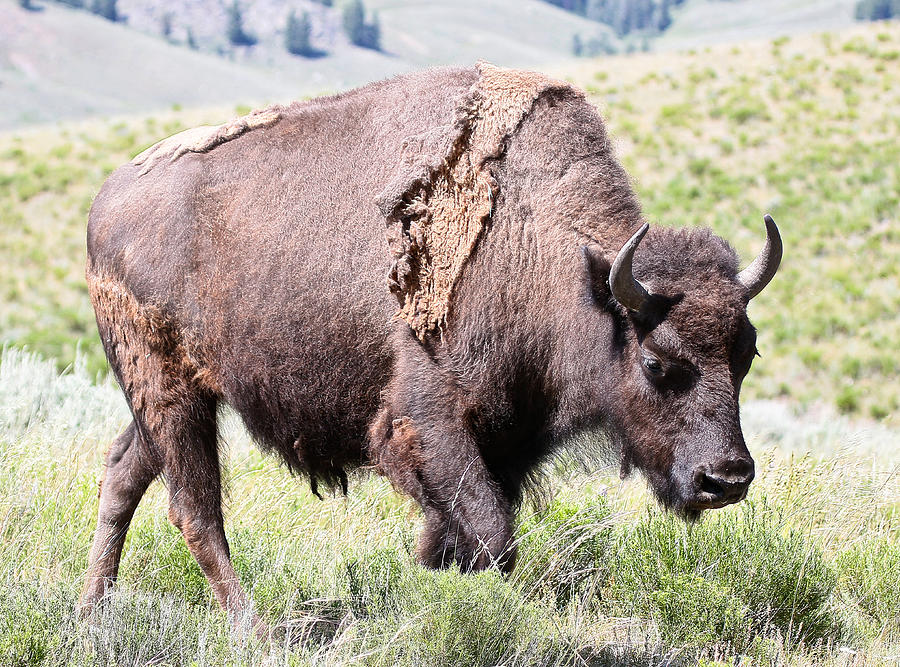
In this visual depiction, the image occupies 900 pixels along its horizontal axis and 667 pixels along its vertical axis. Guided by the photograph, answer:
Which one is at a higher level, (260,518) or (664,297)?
(664,297)

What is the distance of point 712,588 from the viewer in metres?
4.41

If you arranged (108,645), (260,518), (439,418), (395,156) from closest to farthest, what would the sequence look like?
1. (108,645)
2. (439,418)
3. (395,156)
4. (260,518)

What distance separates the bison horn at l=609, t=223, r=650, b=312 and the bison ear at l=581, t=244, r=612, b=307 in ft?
0.34

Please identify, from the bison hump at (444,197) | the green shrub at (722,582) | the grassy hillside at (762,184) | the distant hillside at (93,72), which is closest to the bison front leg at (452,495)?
the bison hump at (444,197)

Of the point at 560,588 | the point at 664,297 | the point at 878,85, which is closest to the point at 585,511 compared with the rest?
the point at 560,588

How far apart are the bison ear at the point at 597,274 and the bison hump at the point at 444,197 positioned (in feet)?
1.79

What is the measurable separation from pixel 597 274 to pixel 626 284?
9.0 inches

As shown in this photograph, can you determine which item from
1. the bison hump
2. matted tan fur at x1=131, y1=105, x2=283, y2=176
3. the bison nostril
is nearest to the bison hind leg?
matted tan fur at x1=131, y1=105, x2=283, y2=176

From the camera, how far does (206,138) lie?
Answer: 5.02 meters

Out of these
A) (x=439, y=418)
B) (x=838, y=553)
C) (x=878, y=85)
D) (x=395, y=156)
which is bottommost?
(x=878, y=85)

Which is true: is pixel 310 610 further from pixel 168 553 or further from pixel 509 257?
pixel 509 257

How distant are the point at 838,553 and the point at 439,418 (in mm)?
2794

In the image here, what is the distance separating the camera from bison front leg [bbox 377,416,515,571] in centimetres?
411

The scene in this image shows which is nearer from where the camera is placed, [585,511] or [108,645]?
[108,645]
